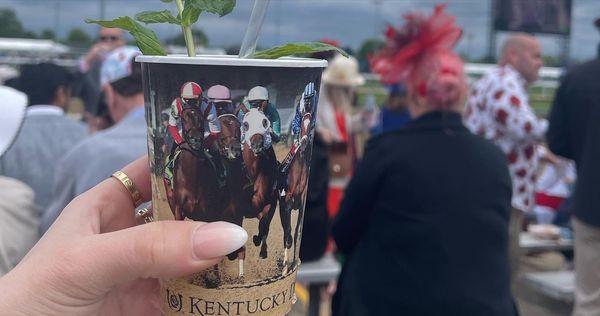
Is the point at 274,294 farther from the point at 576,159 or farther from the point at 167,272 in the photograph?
the point at 576,159

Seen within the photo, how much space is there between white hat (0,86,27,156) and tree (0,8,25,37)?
11.0ft

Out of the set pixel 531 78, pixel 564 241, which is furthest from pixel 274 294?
pixel 564 241

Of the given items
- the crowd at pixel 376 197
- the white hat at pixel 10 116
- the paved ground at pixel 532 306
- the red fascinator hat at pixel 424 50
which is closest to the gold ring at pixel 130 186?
the crowd at pixel 376 197

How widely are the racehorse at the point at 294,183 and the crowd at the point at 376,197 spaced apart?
0.06 m

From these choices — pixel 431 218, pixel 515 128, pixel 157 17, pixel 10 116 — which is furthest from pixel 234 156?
pixel 515 128

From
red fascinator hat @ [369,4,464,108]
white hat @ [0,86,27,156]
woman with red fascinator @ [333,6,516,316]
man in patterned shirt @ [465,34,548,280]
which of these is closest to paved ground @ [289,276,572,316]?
man in patterned shirt @ [465,34,548,280]

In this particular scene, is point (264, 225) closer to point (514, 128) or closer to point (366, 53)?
point (366, 53)

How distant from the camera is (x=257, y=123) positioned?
821 millimetres

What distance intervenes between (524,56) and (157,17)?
4.16 metres

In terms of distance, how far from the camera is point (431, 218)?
7.26 feet

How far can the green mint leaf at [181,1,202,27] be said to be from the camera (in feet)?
2.74

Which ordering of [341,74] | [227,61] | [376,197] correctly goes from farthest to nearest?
1. [341,74]
2. [376,197]
3. [227,61]

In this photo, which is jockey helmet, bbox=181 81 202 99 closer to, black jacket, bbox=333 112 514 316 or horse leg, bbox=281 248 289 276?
horse leg, bbox=281 248 289 276

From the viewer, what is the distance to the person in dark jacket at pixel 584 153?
3.23 metres
